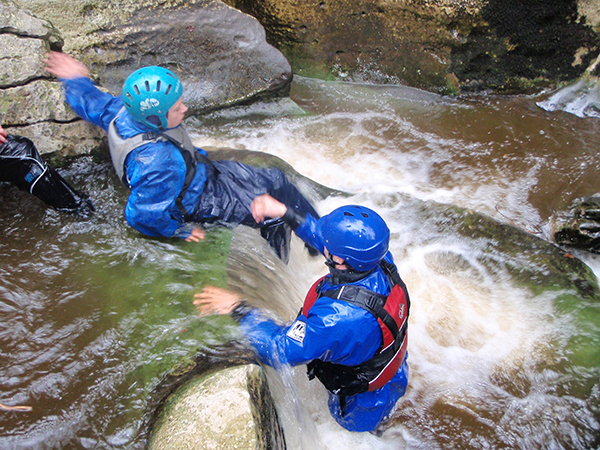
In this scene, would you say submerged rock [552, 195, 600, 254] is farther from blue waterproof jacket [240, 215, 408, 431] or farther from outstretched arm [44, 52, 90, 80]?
outstretched arm [44, 52, 90, 80]

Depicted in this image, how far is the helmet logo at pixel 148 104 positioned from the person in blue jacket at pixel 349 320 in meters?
1.36

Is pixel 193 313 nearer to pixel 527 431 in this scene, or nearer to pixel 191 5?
pixel 527 431

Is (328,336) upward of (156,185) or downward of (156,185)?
upward

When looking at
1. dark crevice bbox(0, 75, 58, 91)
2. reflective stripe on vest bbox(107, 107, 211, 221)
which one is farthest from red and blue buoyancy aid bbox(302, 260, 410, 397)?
dark crevice bbox(0, 75, 58, 91)

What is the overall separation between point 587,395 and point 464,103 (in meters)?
4.29

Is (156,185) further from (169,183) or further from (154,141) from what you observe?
(154,141)

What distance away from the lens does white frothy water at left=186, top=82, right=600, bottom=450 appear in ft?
9.31

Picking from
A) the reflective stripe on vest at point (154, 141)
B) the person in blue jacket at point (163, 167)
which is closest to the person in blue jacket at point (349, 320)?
the person in blue jacket at point (163, 167)

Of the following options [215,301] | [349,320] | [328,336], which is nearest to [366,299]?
[349,320]

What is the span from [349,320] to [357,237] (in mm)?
414

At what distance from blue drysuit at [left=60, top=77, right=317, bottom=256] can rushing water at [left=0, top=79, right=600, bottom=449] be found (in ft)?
0.66

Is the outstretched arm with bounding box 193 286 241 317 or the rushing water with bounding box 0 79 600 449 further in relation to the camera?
the outstretched arm with bounding box 193 286 241 317

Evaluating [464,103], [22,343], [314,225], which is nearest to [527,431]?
[314,225]

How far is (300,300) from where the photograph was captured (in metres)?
3.45
